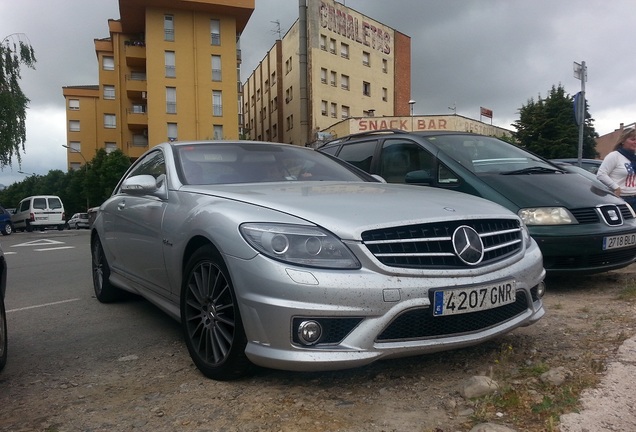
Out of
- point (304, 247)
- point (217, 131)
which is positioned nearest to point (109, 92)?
point (217, 131)

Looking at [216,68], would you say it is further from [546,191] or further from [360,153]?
[546,191]

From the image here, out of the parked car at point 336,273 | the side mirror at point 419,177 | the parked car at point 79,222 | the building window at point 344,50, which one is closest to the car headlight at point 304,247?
the parked car at point 336,273

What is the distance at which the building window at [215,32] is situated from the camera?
139ft

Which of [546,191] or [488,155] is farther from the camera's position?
[488,155]

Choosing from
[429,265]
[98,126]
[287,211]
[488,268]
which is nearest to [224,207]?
[287,211]

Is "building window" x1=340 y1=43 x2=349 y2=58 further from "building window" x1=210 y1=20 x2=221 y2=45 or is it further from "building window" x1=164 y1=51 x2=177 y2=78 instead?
"building window" x1=164 y1=51 x2=177 y2=78

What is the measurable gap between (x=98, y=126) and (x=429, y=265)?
6428 cm

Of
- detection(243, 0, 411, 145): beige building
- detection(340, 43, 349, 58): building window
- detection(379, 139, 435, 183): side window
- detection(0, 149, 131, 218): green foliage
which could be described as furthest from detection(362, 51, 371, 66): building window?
detection(379, 139, 435, 183): side window

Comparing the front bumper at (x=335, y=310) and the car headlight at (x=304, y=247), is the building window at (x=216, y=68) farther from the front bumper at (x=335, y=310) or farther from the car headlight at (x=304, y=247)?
the front bumper at (x=335, y=310)

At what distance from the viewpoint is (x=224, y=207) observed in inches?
122

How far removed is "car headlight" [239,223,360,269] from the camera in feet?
8.66

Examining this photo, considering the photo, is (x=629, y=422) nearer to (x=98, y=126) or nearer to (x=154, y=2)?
(x=154, y=2)

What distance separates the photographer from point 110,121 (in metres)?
57.9

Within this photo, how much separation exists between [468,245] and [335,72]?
1692 inches
